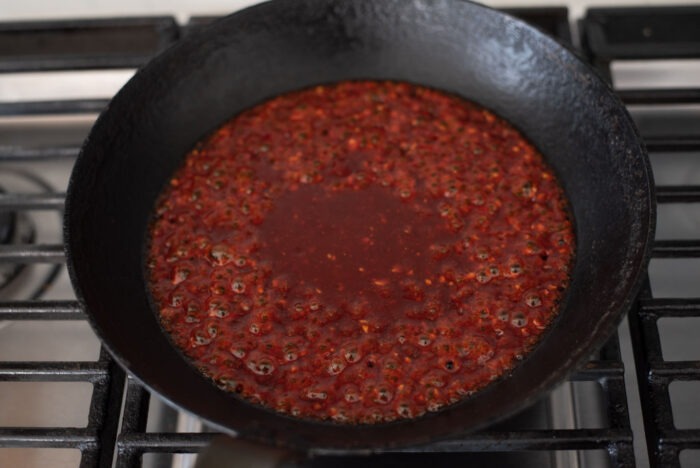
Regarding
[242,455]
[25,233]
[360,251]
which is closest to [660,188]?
[360,251]

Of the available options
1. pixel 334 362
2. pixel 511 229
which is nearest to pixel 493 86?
pixel 511 229

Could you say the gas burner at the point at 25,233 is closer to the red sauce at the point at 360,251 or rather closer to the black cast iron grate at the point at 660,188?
the red sauce at the point at 360,251

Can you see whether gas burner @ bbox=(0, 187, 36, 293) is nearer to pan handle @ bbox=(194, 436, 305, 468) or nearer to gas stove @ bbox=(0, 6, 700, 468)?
gas stove @ bbox=(0, 6, 700, 468)

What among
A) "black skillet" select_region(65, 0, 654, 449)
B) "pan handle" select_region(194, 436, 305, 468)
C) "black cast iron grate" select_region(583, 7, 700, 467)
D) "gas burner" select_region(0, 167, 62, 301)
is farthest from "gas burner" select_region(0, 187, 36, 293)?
"black cast iron grate" select_region(583, 7, 700, 467)

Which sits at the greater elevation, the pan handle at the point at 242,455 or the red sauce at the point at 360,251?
the red sauce at the point at 360,251

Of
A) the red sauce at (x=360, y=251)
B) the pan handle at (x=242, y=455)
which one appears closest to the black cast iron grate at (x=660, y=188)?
the red sauce at (x=360, y=251)

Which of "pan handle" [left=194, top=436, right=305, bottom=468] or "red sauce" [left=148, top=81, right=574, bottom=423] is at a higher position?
"red sauce" [left=148, top=81, right=574, bottom=423]

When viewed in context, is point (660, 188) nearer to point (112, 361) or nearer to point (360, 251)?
point (360, 251)
